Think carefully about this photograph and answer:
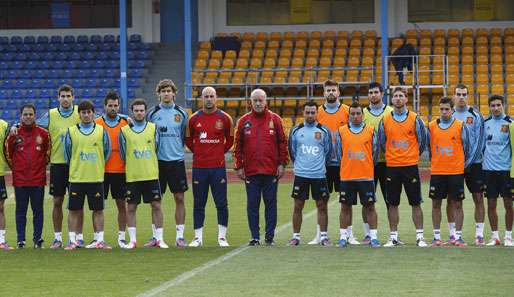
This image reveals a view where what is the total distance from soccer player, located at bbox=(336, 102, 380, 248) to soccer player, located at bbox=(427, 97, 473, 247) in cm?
76

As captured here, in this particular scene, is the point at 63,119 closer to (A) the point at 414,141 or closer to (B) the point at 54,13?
(A) the point at 414,141

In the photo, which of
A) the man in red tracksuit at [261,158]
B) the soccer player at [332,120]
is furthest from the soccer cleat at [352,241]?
the man in red tracksuit at [261,158]

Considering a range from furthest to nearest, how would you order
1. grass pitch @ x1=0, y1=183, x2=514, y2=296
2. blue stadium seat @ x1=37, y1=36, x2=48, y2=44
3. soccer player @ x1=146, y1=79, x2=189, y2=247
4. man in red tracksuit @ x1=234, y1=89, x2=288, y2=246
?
blue stadium seat @ x1=37, y1=36, x2=48, y2=44, man in red tracksuit @ x1=234, y1=89, x2=288, y2=246, soccer player @ x1=146, y1=79, x2=189, y2=247, grass pitch @ x1=0, y1=183, x2=514, y2=296

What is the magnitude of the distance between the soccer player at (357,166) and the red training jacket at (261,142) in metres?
0.85

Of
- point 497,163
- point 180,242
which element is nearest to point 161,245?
point 180,242

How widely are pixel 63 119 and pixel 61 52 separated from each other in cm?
2689

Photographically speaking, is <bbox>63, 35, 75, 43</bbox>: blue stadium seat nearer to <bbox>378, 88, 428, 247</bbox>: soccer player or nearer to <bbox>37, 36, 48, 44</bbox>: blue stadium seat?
<bbox>37, 36, 48, 44</bbox>: blue stadium seat

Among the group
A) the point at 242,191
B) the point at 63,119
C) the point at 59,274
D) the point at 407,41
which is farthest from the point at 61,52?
the point at 59,274

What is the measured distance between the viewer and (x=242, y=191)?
26.5 meters

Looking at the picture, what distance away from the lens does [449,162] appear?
50.3 ft

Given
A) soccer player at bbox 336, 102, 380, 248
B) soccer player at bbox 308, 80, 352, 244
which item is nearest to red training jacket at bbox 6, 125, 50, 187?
soccer player at bbox 308, 80, 352, 244

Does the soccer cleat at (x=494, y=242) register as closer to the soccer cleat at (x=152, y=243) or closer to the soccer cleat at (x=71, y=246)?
the soccer cleat at (x=152, y=243)

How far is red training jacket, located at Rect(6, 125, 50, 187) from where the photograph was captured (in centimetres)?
1551

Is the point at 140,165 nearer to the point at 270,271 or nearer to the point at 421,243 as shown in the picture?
the point at 270,271
